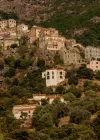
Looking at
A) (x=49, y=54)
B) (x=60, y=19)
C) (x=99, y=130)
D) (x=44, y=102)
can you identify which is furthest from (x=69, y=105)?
(x=60, y=19)

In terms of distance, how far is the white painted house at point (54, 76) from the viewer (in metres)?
96.0

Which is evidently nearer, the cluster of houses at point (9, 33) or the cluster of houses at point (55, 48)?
the cluster of houses at point (55, 48)

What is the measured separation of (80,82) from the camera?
94.8 m

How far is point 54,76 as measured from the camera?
96438mm

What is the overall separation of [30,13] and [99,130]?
103688 millimetres

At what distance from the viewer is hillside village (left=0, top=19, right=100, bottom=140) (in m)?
84.7

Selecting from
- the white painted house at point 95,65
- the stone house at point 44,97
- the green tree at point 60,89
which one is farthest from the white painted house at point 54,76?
the stone house at point 44,97

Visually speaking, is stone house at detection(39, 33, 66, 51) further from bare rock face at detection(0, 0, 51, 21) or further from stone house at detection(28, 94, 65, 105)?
bare rock face at detection(0, 0, 51, 21)

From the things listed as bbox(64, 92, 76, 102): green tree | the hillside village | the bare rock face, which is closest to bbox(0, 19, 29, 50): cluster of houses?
the hillside village

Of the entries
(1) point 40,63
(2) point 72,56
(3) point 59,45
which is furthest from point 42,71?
(3) point 59,45

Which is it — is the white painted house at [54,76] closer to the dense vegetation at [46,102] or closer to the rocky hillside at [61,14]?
the dense vegetation at [46,102]

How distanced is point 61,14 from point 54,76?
7043 cm

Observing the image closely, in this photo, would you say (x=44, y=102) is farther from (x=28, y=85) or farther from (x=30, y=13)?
(x=30, y=13)

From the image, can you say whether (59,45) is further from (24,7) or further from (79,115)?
(24,7)
